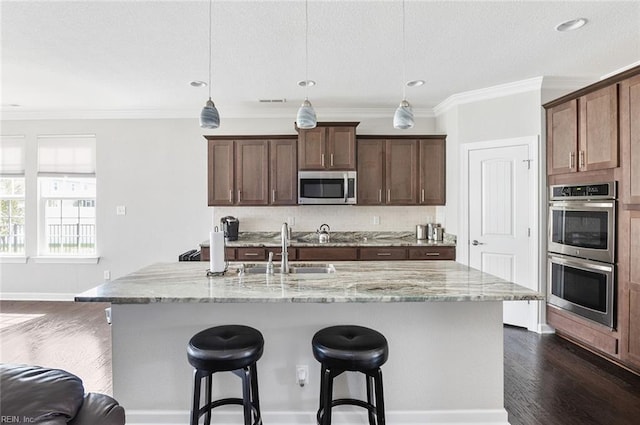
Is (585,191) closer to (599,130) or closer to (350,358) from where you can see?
(599,130)

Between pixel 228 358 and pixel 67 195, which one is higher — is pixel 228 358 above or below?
below

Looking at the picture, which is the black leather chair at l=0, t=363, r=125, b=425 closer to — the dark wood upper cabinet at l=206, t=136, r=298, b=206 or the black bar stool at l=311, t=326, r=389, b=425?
the black bar stool at l=311, t=326, r=389, b=425

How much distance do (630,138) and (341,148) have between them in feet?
8.81

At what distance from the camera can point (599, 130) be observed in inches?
110

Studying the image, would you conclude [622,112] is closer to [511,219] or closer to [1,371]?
[511,219]

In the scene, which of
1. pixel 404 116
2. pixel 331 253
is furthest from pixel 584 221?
pixel 331 253

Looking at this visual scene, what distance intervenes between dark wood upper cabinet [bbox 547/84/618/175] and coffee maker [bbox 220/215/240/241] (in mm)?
3648

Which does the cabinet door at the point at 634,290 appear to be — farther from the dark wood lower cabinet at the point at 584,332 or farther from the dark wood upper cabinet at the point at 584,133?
the dark wood upper cabinet at the point at 584,133

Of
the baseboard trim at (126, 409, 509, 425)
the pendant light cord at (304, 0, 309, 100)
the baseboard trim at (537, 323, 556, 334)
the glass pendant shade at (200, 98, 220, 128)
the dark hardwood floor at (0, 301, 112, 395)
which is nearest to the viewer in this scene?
the baseboard trim at (126, 409, 509, 425)

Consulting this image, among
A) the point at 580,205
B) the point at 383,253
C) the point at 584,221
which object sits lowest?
the point at 383,253

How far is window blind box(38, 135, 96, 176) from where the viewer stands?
4.56 metres

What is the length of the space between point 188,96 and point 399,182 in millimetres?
2851

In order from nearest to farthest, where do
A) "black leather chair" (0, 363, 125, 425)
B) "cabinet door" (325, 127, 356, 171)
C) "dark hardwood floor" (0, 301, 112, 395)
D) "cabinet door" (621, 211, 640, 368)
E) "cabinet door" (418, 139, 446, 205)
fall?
"black leather chair" (0, 363, 125, 425) < "cabinet door" (621, 211, 640, 368) < "dark hardwood floor" (0, 301, 112, 395) < "cabinet door" (325, 127, 356, 171) < "cabinet door" (418, 139, 446, 205)

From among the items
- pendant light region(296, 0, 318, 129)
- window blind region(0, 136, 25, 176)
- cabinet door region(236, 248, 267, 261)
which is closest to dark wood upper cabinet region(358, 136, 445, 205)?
cabinet door region(236, 248, 267, 261)
